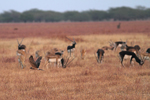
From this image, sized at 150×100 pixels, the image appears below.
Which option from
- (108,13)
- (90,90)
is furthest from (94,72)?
(108,13)

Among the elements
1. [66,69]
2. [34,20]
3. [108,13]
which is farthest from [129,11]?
[66,69]

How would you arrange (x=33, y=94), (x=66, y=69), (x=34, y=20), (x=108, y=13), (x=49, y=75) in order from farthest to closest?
(x=108, y=13) < (x=34, y=20) < (x=66, y=69) < (x=49, y=75) < (x=33, y=94)

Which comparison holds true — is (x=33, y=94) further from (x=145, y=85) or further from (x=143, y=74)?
(x=143, y=74)

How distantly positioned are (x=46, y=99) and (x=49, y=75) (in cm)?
304

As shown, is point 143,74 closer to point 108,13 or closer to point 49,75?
point 49,75

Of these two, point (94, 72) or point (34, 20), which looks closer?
point (94, 72)

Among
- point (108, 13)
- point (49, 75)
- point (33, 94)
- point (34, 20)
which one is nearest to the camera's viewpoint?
point (33, 94)

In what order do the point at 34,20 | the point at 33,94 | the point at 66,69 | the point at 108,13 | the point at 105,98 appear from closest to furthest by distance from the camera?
1. the point at 105,98
2. the point at 33,94
3. the point at 66,69
4. the point at 34,20
5. the point at 108,13

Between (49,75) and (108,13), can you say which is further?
(108,13)

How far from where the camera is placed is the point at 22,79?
8.59 metres

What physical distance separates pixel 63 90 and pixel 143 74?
12.7ft

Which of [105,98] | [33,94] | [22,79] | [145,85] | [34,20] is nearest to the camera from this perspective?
[105,98]

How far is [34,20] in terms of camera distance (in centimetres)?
10700

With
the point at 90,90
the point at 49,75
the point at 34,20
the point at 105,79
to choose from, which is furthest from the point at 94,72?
the point at 34,20
